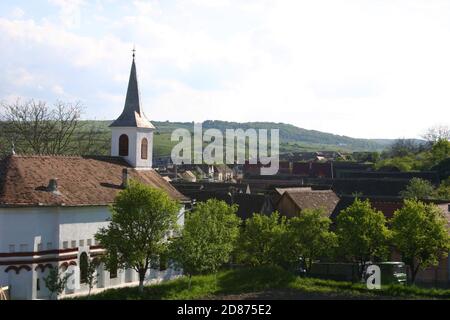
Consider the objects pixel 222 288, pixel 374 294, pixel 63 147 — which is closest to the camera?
pixel 374 294

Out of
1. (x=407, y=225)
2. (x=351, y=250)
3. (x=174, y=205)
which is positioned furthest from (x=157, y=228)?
(x=407, y=225)

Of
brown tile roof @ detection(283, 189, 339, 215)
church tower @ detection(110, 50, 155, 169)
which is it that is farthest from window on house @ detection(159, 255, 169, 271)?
brown tile roof @ detection(283, 189, 339, 215)

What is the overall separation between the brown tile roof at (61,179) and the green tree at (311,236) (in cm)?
1051

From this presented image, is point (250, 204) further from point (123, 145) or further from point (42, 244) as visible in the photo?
point (42, 244)

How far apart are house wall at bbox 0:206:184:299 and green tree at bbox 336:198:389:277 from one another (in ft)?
43.1

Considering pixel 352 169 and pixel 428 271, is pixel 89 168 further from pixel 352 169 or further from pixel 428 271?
pixel 352 169

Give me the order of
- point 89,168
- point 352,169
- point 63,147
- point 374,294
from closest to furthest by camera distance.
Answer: point 374,294 → point 89,168 → point 63,147 → point 352,169

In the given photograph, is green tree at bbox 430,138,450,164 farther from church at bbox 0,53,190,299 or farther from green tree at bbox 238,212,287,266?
church at bbox 0,53,190,299

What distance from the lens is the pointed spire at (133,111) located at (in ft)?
153

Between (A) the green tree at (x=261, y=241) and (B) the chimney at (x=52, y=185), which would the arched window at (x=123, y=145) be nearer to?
(A) the green tree at (x=261, y=241)

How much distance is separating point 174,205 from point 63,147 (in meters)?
Answer: 29.5

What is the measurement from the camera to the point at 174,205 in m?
36.0

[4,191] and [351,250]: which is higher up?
[4,191]

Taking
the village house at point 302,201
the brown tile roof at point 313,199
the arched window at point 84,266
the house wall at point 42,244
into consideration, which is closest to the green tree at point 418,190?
the brown tile roof at point 313,199
